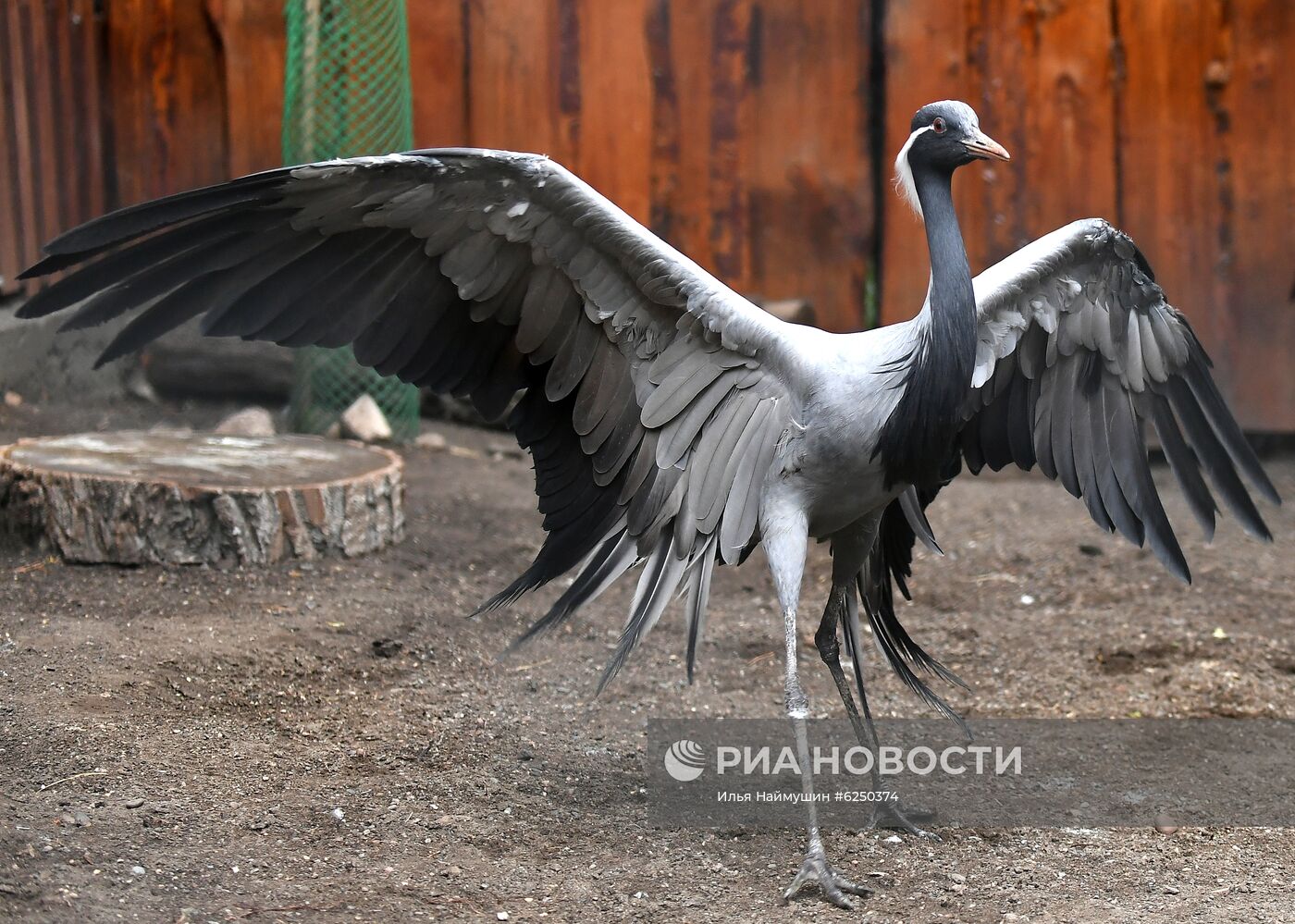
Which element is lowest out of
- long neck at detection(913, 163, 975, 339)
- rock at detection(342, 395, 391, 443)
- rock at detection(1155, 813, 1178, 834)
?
rock at detection(1155, 813, 1178, 834)

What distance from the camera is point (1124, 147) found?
621 cm

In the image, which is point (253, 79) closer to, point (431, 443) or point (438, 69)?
point (438, 69)

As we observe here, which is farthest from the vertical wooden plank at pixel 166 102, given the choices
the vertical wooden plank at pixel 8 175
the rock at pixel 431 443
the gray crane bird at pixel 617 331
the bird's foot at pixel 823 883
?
the bird's foot at pixel 823 883

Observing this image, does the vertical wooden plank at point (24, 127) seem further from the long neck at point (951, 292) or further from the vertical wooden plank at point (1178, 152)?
the vertical wooden plank at point (1178, 152)

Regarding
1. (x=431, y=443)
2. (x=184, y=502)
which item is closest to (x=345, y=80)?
(x=431, y=443)

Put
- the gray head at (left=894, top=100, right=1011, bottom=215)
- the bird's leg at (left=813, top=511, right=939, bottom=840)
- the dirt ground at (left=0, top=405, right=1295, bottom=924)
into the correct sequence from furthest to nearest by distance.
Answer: the bird's leg at (left=813, top=511, right=939, bottom=840) → the gray head at (left=894, top=100, right=1011, bottom=215) → the dirt ground at (left=0, top=405, right=1295, bottom=924)

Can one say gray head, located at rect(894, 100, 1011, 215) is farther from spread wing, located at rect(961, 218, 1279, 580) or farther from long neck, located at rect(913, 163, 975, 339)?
spread wing, located at rect(961, 218, 1279, 580)

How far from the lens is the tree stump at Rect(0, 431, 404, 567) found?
4.20 metres

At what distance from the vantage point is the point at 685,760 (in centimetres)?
357

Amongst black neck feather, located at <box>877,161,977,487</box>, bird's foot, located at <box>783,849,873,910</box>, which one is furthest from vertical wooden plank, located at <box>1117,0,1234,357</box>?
bird's foot, located at <box>783,849,873,910</box>

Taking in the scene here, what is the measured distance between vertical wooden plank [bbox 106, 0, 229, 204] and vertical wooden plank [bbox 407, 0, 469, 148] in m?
0.93

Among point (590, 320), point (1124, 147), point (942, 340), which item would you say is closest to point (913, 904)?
point (942, 340)

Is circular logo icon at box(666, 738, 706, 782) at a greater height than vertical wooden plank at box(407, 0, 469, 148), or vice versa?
vertical wooden plank at box(407, 0, 469, 148)

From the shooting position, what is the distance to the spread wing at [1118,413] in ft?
11.6
